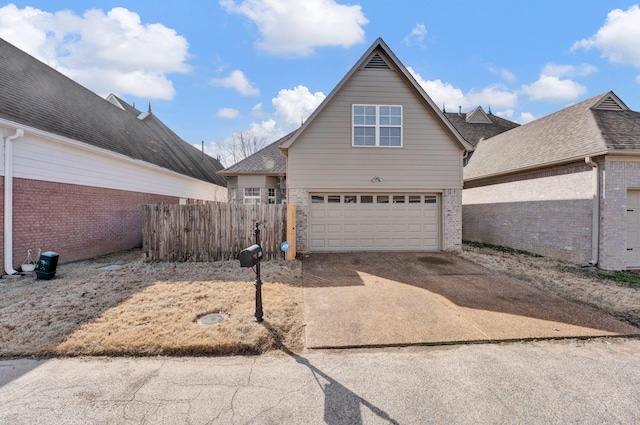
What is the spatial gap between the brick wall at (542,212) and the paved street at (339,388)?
22.1 feet

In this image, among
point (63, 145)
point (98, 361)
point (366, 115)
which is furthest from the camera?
point (366, 115)

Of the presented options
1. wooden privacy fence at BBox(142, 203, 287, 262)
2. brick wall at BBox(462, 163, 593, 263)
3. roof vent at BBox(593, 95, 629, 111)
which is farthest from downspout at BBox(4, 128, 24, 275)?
roof vent at BBox(593, 95, 629, 111)

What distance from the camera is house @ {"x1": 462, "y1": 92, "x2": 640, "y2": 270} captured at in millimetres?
8422

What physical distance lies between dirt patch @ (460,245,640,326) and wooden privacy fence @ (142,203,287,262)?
22.3ft

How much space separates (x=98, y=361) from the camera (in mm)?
3531

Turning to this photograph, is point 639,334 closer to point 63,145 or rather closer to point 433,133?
point 433,133

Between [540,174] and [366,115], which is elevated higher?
[366,115]

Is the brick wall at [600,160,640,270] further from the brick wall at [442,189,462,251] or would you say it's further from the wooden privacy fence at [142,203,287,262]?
the wooden privacy fence at [142,203,287,262]

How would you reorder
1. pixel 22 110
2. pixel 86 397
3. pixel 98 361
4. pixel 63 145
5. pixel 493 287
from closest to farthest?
1. pixel 86 397
2. pixel 98 361
3. pixel 493 287
4. pixel 22 110
5. pixel 63 145

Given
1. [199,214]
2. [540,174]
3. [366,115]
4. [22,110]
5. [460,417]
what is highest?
[366,115]

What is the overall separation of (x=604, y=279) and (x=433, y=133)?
6.55 meters

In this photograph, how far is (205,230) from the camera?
9141 millimetres

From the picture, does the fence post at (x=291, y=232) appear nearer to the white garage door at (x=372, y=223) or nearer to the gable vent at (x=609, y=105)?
the white garage door at (x=372, y=223)

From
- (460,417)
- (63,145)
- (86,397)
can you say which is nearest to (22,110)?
(63,145)
